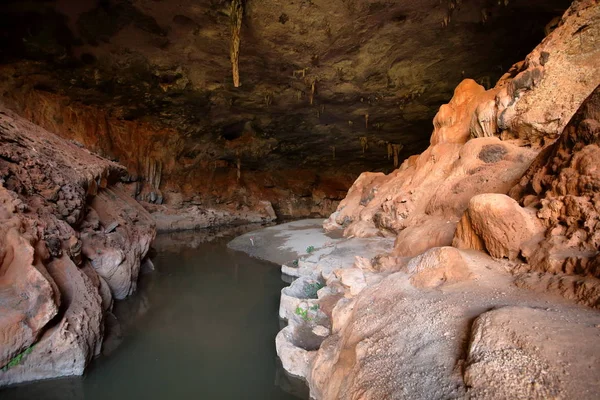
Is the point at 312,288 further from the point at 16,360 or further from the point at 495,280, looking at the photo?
the point at 16,360

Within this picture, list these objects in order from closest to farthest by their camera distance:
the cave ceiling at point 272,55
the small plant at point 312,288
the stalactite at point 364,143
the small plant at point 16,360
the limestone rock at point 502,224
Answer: the small plant at point 16,360 → the limestone rock at point 502,224 → the small plant at point 312,288 → the cave ceiling at point 272,55 → the stalactite at point 364,143

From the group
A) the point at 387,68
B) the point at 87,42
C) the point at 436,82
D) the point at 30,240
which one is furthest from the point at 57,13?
the point at 436,82

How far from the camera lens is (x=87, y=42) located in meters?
11.9

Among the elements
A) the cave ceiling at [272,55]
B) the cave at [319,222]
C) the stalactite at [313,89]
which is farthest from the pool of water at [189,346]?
the stalactite at [313,89]

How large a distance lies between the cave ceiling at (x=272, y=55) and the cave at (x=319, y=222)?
0.32 ft

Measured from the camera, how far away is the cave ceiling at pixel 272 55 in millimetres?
10000

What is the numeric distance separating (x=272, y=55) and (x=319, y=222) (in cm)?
888

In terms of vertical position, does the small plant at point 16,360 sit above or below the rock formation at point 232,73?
below

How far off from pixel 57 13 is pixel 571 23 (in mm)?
14772

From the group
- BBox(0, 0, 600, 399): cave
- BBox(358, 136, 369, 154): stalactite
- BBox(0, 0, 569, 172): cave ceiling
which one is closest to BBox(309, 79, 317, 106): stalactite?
BBox(0, 0, 569, 172): cave ceiling

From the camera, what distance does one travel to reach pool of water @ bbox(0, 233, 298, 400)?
13.6ft

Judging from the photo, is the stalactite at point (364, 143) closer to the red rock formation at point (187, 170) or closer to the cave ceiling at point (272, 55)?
the cave ceiling at point (272, 55)

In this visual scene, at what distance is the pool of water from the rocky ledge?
0.67 m

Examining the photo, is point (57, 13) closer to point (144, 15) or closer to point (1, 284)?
point (144, 15)
